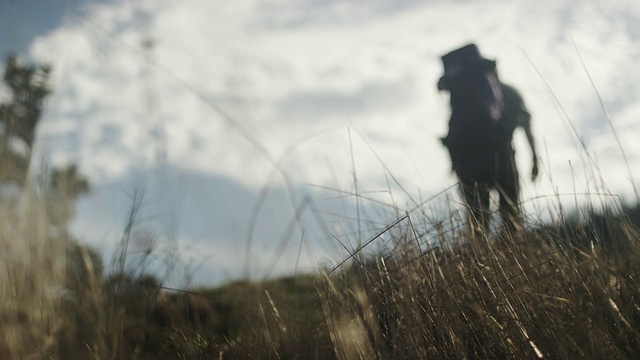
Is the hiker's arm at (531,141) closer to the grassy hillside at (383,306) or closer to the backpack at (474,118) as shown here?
the backpack at (474,118)

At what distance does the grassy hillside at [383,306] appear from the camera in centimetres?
179

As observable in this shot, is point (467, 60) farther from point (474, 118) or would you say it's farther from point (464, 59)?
point (474, 118)

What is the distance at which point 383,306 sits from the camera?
2.11m

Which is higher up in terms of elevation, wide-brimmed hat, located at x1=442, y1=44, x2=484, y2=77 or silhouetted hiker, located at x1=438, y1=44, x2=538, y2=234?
wide-brimmed hat, located at x1=442, y1=44, x2=484, y2=77

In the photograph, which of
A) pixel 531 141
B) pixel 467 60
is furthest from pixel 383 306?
pixel 531 141

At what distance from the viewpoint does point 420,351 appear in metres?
1.77

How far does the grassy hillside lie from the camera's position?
1792mm

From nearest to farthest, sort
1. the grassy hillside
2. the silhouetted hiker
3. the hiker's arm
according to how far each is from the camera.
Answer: the grassy hillside
the silhouetted hiker
the hiker's arm

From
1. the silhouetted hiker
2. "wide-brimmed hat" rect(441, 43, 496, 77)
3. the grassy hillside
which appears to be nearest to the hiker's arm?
the silhouetted hiker

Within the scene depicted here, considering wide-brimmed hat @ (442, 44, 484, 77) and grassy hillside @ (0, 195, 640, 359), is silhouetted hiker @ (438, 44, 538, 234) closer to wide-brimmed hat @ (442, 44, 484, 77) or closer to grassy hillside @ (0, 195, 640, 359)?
wide-brimmed hat @ (442, 44, 484, 77)

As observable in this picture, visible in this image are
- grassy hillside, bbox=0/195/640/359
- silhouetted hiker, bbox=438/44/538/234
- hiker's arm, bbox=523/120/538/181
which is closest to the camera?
grassy hillside, bbox=0/195/640/359

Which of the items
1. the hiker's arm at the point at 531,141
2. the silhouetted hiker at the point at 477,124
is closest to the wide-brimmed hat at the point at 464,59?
the silhouetted hiker at the point at 477,124

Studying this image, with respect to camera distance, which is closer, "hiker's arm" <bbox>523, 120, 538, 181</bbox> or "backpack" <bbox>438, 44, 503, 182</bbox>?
"backpack" <bbox>438, 44, 503, 182</bbox>

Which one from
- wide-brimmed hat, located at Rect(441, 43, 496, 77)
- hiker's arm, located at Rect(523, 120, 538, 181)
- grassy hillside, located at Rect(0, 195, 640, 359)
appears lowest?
grassy hillside, located at Rect(0, 195, 640, 359)
